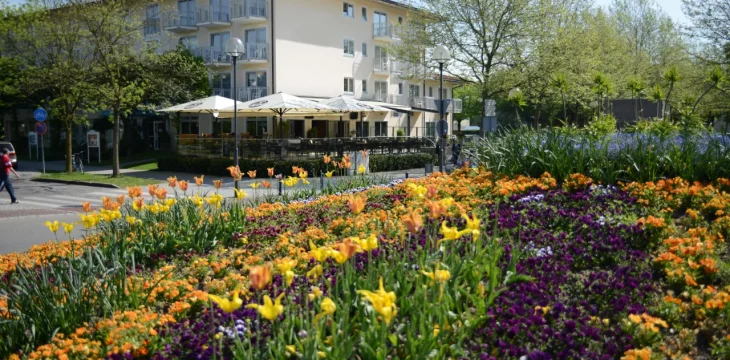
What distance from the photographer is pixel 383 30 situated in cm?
4528

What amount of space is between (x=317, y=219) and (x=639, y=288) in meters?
4.26

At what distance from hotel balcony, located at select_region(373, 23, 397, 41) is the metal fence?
49.4 ft

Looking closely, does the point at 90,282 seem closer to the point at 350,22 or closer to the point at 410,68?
the point at 410,68

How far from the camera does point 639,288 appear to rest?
15.5 feet

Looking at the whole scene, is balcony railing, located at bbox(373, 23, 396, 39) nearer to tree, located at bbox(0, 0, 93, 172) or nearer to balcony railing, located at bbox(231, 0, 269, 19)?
balcony railing, located at bbox(231, 0, 269, 19)

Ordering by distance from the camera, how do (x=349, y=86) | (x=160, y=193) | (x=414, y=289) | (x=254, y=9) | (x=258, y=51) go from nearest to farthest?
(x=414, y=289) < (x=160, y=193) < (x=258, y=51) < (x=254, y=9) < (x=349, y=86)

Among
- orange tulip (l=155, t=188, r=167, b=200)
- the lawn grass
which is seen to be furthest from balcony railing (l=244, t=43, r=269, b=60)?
orange tulip (l=155, t=188, r=167, b=200)

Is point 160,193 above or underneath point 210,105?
underneath

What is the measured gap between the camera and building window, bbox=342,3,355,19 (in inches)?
1661

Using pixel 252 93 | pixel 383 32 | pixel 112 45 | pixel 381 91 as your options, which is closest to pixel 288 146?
pixel 112 45

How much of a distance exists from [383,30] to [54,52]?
2199 centimetres

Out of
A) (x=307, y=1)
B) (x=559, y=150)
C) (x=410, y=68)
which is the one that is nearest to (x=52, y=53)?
(x=307, y=1)

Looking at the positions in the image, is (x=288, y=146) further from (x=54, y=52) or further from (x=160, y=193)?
(x=160, y=193)

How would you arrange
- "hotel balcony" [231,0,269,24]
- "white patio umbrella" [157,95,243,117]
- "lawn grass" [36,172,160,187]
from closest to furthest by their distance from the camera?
1. "lawn grass" [36,172,160,187]
2. "white patio umbrella" [157,95,243,117]
3. "hotel balcony" [231,0,269,24]
